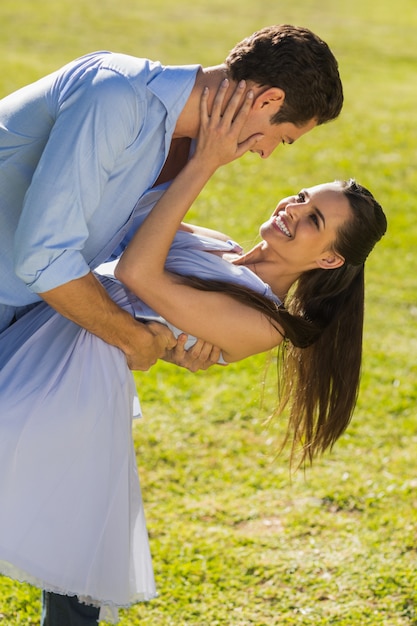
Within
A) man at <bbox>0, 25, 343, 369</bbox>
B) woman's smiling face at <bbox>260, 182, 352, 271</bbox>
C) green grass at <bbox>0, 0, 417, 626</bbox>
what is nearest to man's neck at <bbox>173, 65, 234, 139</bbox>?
man at <bbox>0, 25, 343, 369</bbox>

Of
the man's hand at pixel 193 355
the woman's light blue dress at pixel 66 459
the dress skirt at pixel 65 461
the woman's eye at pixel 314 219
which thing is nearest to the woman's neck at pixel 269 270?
the woman's eye at pixel 314 219

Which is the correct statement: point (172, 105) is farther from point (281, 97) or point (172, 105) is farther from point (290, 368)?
point (290, 368)

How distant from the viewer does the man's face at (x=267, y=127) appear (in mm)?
3148

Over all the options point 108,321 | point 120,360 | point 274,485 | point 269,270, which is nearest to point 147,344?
point 120,360

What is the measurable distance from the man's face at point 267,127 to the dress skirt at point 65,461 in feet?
3.00

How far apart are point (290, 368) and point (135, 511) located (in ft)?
3.35

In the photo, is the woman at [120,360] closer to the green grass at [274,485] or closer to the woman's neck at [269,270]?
the woman's neck at [269,270]

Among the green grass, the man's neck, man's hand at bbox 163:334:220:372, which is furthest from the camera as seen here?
the green grass

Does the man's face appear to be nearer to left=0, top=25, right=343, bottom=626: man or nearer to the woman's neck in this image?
left=0, top=25, right=343, bottom=626: man

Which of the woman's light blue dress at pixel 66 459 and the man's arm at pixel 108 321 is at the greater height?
the man's arm at pixel 108 321

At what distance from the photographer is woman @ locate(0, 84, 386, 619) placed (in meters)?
3.22

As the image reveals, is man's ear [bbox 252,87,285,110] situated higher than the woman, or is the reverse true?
man's ear [bbox 252,87,285,110]

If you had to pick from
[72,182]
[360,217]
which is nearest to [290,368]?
[360,217]

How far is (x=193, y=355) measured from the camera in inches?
148
